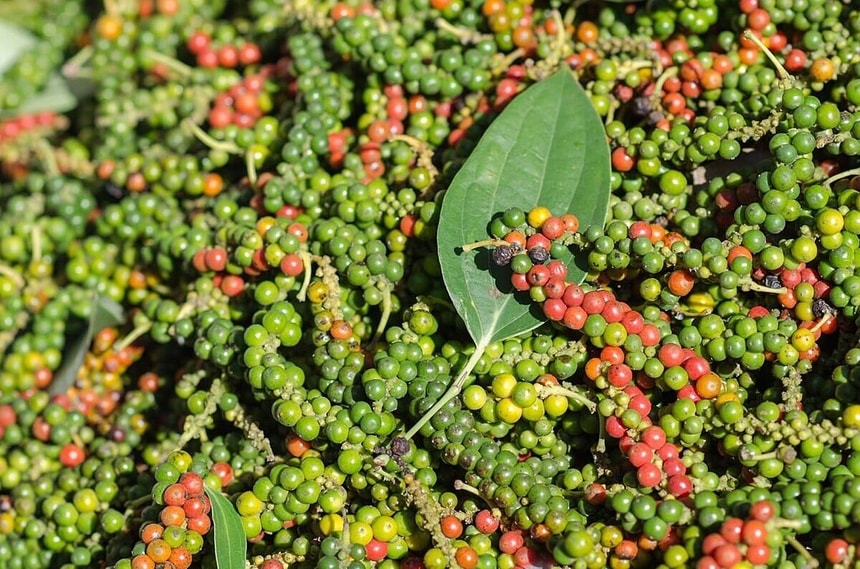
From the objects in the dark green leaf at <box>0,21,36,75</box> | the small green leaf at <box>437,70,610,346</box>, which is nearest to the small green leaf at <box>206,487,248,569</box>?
the small green leaf at <box>437,70,610,346</box>

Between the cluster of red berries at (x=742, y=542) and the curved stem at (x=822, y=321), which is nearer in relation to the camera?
the cluster of red berries at (x=742, y=542)

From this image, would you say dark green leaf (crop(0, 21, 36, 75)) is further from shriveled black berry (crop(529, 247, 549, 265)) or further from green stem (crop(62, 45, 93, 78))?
shriveled black berry (crop(529, 247, 549, 265))

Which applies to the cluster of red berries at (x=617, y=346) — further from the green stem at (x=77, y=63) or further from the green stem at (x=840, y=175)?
the green stem at (x=77, y=63)

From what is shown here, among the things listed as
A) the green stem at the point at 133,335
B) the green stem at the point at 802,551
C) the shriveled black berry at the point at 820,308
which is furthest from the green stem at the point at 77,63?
the green stem at the point at 802,551

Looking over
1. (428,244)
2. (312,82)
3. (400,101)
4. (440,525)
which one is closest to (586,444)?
(440,525)

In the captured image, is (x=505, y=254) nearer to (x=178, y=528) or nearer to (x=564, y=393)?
(x=564, y=393)

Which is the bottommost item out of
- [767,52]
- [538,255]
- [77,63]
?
[77,63]

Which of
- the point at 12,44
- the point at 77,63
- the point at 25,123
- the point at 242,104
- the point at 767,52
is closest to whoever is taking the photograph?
the point at 767,52

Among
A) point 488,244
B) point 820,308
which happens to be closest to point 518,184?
point 488,244
